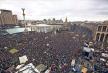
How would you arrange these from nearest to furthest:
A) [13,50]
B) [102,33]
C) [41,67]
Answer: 1. [41,67]
2. [13,50]
3. [102,33]

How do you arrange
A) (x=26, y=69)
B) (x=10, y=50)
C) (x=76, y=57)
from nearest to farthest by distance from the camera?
(x=26, y=69) < (x=76, y=57) < (x=10, y=50)

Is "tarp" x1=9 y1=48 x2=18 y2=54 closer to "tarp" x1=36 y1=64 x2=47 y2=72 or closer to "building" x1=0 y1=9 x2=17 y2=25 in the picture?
"tarp" x1=36 y1=64 x2=47 y2=72

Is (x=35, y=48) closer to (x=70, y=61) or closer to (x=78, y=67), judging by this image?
(x=70, y=61)

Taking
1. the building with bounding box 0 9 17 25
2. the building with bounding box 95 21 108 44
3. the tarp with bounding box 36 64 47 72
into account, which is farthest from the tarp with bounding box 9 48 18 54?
the building with bounding box 0 9 17 25

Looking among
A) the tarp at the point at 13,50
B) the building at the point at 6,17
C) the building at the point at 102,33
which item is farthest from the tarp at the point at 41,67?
the building at the point at 6,17

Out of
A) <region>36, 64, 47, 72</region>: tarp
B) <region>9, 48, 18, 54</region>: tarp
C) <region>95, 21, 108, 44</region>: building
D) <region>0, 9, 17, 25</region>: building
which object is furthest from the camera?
<region>0, 9, 17, 25</region>: building

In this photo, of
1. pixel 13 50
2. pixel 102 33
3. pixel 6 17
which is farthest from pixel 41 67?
pixel 6 17

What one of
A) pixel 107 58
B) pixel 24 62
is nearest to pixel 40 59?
pixel 24 62

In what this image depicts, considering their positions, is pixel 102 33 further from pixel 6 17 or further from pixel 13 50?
pixel 6 17
